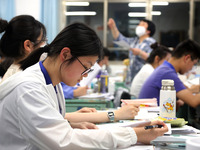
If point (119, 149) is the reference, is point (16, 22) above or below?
above

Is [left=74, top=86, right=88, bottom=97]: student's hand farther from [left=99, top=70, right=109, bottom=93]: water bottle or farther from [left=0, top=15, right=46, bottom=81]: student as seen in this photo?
[left=0, top=15, right=46, bottom=81]: student

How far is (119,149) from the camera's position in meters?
1.04

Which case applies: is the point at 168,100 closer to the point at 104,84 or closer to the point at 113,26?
the point at 104,84

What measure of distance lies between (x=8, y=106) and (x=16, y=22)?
3.38ft

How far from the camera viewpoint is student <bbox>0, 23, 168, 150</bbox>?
0.94 m

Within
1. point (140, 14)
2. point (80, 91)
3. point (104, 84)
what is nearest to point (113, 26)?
point (104, 84)

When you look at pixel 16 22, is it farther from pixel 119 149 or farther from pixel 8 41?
pixel 119 149

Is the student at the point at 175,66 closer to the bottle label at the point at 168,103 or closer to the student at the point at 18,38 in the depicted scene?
the bottle label at the point at 168,103

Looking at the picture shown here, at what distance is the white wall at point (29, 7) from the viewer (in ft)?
16.2

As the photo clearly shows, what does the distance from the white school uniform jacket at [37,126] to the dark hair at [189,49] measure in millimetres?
1603

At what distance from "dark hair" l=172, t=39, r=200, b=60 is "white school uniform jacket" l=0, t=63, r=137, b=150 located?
160cm

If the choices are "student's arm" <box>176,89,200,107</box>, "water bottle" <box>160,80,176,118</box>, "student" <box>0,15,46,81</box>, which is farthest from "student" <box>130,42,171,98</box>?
"water bottle" <box>160,80,176,118</box>

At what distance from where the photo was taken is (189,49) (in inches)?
98.2

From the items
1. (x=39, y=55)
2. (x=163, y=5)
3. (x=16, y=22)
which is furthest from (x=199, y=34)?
(x=39, y=55)
